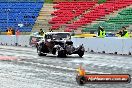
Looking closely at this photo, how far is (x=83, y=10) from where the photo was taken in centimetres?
5806

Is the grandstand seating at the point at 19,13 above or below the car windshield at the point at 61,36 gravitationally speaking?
above

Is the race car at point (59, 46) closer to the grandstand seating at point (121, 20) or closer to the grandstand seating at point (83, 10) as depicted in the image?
the grandstand seating at point (121, 20)

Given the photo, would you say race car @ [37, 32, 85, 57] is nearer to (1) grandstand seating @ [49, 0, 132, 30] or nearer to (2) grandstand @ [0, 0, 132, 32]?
(2) grandstand @ [0, 0, 132, 32]

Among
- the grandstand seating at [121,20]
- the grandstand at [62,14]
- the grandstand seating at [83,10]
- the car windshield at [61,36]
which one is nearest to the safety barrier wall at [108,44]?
the car windshield at [61,36]

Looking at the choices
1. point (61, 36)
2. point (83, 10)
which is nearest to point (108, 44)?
point (61, 36)

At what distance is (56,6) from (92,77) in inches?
2085

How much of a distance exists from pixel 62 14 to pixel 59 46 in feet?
109

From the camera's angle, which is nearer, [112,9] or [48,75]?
[48,75]

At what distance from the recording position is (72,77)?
14602mm

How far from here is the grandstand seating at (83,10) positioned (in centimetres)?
5519

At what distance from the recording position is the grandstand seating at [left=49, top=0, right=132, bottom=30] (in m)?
55.2

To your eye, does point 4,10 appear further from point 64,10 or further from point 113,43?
point 113,43

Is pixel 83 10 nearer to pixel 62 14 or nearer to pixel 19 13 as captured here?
pixel 62 14

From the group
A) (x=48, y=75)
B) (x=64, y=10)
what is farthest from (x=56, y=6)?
(x=48, y=75)
